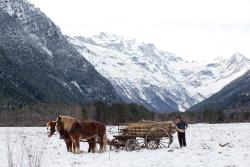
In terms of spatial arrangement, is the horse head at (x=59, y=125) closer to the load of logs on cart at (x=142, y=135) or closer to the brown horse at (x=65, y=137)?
the brown horse at (x=65, y=137)

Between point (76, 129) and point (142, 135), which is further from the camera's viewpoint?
point (142, 135)

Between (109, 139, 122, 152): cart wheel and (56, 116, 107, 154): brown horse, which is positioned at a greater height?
(56, 116, 107, 154): brown horse

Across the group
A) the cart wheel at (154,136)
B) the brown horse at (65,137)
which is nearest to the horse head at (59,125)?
the brown horse at (65,137)

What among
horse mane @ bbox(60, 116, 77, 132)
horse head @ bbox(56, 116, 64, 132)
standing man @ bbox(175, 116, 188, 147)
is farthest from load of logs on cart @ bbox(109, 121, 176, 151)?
horse head @ bbox(56, 116, 64, 132)

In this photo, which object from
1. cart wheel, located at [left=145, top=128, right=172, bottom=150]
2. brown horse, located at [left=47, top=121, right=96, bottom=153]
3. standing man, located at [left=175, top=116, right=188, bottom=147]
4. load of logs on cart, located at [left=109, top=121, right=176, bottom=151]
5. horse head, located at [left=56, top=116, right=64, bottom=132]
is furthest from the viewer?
standing man, located at [left=175, top=116, right=188, bottom=147]

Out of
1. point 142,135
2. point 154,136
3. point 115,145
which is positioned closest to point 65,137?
point 115,145

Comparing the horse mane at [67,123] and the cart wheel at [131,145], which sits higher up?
the horse mane at [67,123]

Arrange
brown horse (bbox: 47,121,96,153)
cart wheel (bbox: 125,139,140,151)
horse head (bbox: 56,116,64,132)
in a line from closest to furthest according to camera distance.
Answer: horse head (bbox: 56,116,64,132) < brown horse (bbox: 47,121,96,153) < cart wheel (bbox: 125,139,140,151)

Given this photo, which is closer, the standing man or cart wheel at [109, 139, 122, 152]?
cart wheel at [109, 139, 122, 152]

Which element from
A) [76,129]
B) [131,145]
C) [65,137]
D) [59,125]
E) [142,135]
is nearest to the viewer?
[59,125]

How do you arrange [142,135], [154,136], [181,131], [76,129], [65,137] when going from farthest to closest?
[181,131], [154,136], [142,135], [65,137], [76,129]

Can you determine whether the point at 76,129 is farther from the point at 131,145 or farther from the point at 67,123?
the point at 131,145

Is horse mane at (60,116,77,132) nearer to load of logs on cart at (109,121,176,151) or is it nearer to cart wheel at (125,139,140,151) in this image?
load of logs on cart at (109,121,176,151)

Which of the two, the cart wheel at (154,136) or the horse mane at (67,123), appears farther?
the cart wheel at (154,136)
